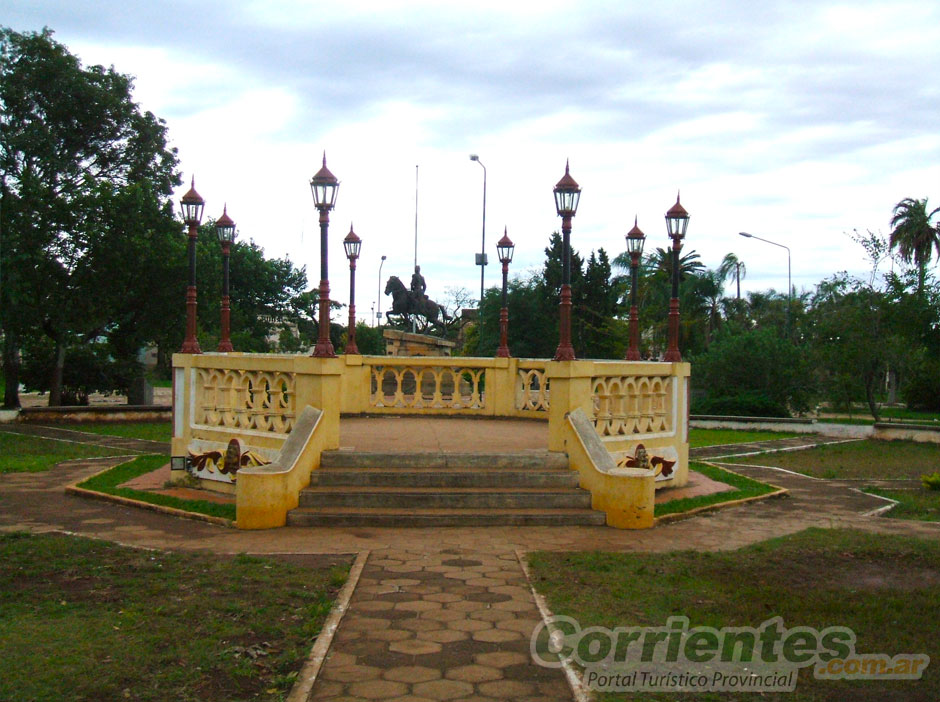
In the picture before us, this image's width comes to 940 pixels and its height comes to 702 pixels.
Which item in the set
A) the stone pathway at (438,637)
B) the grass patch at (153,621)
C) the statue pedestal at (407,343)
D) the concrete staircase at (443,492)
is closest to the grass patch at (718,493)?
the concrete staircase at (443,492)

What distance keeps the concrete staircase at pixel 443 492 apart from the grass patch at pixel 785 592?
1.66 metres

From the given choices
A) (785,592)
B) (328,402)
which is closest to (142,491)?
(328,402)

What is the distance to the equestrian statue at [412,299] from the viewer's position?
28469 millimetres

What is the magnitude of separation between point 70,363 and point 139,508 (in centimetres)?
2494

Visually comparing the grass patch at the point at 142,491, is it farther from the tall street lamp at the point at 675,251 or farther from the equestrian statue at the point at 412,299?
the equestrian statue at the point at 412,299

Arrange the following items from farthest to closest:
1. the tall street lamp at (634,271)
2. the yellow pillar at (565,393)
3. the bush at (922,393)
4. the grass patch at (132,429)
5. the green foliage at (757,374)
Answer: the bush at (922,393)
the green foliage at (757,374)
the grass patch at (132,429)
the tall street lamp at (634,271)
the yellow pillar at (565,393)

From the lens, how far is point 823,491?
14016 mm

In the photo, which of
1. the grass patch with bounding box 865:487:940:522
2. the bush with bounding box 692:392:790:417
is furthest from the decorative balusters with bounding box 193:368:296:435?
the bush with bounding box 692:392:790:417

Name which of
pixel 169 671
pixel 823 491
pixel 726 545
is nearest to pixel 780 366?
pixel 823 491

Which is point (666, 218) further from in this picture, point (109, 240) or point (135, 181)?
point (135, 181)

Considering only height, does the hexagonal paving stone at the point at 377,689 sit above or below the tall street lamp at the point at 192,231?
below

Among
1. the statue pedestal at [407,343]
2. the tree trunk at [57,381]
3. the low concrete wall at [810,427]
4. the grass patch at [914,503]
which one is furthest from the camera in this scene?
the tree trunk at [57,381]

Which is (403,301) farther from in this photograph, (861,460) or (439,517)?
(439,517)

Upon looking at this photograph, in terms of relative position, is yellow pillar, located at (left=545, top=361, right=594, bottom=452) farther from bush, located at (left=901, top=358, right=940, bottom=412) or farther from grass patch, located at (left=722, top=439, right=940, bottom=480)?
bush, located at (left=901, top=358, right=940, bottom=412)
